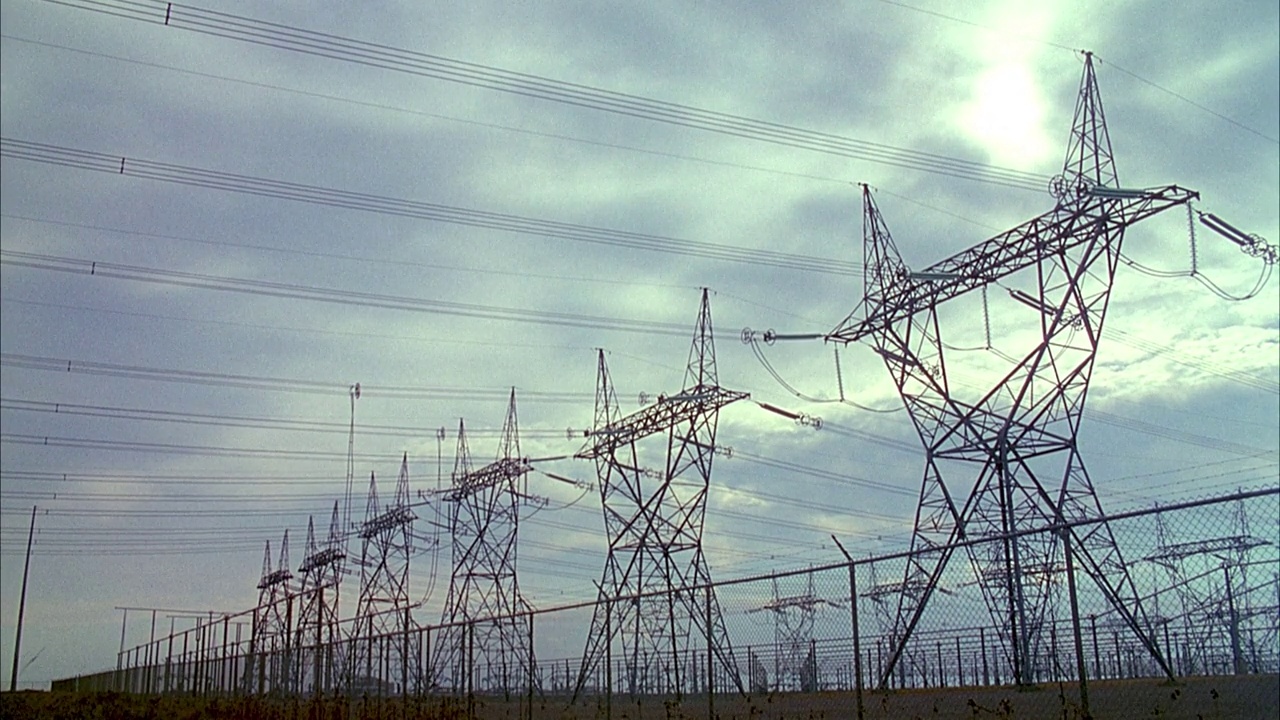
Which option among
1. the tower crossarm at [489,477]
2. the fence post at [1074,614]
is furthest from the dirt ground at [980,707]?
the tower crossarm at [489,477]

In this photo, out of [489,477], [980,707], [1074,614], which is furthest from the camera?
[489,477]

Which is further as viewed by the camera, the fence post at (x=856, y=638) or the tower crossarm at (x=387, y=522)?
the tower crossarm at (x=387, y=522)

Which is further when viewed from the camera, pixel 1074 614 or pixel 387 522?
pixel 387 522

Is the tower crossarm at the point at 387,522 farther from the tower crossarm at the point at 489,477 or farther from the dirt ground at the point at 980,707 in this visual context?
the dirt ground at the point at 980,707

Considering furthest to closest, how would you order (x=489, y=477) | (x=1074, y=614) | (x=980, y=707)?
1. (x=489, y=477)
2. (x=980, y=707)
3. (x=1074, y=614)

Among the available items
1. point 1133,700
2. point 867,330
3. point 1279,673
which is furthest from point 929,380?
point 1279,673

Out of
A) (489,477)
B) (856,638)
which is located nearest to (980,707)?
(856,638)

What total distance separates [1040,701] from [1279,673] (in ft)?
18.0

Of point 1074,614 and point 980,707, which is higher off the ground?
point 1074,614

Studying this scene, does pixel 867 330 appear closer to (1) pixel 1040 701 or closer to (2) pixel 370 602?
(1) pixel 1040 701

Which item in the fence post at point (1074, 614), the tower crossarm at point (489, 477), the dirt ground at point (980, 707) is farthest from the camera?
the tower crossarm at point (489, 477)

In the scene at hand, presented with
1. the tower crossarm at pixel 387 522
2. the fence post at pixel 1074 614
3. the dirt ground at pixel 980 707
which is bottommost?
the dirt ground at pixel 980 707

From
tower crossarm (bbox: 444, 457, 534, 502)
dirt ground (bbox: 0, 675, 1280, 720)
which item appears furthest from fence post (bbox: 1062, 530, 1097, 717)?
tower crossarm (bbox: 444, 457, 534, 502)

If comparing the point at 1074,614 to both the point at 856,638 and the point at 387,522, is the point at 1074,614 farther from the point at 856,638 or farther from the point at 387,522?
the point at 387,522
